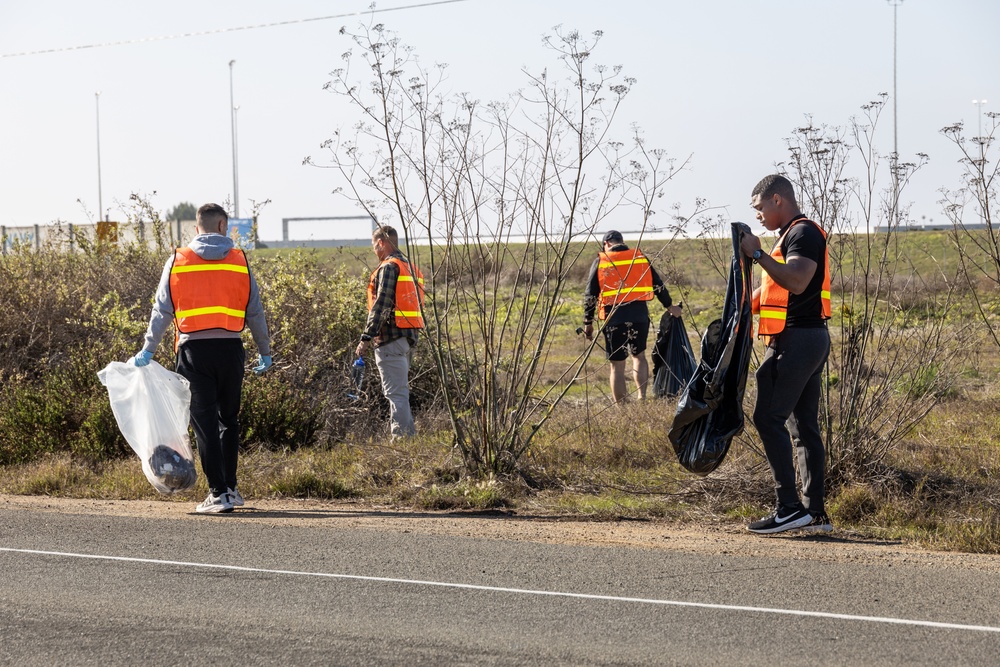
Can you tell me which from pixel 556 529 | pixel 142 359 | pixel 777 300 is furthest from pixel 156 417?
pixel 777 300

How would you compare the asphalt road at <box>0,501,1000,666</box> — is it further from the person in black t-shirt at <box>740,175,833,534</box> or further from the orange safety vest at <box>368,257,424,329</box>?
the orange safety vest at <box>368,257,424,329</box>

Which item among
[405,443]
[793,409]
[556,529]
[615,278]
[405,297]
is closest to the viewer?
[793,409]

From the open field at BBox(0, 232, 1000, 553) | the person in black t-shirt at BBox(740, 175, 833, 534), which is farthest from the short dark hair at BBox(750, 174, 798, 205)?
the open field at BBox(0, 232, 1000, 553)

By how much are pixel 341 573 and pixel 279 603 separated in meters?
0.72

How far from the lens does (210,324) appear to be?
8.41m

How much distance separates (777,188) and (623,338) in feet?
17.0

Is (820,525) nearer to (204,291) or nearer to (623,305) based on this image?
(204,291)

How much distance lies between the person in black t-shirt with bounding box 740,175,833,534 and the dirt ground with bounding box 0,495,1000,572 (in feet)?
1.05

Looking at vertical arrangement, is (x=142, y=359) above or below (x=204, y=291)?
below

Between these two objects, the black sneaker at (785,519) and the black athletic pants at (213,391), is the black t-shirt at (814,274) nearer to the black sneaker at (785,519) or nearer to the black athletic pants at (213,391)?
the black sneaker at (785,519)

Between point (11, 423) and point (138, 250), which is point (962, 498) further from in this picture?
A: point (138, 250)

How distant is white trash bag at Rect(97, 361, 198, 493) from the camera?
846cm

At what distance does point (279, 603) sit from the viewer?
5.97 metres

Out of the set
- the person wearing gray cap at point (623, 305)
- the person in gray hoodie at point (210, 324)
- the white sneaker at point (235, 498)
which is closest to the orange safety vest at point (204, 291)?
the person in gray hoodie at point (210, 324)
